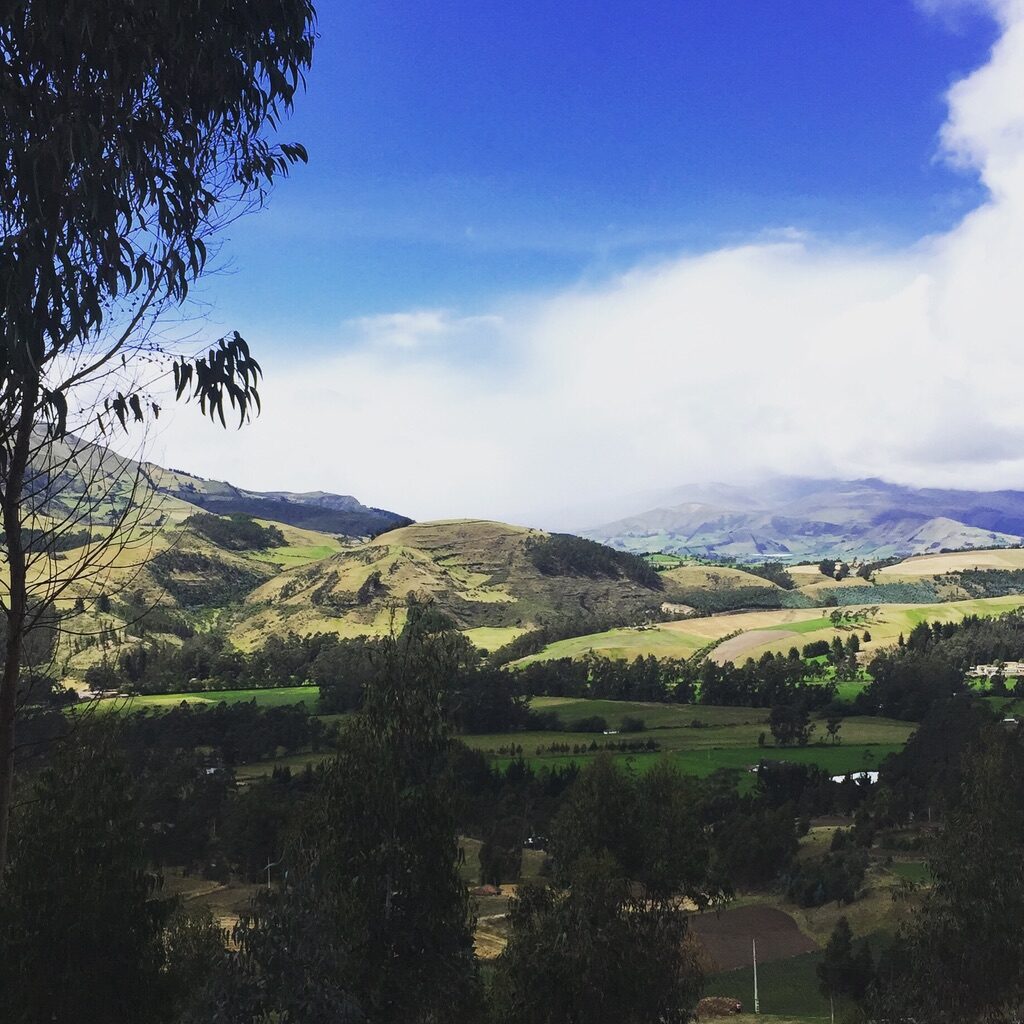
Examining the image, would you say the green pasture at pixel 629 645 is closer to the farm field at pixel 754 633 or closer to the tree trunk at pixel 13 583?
the farm field at pixel 754 633

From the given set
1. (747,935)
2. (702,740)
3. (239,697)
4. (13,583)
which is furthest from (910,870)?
(239,697)

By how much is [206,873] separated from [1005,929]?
56.2m

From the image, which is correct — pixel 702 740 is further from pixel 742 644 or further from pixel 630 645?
pixel 630 645

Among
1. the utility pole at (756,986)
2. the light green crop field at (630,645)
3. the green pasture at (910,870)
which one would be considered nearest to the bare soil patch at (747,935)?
the utility pole at (756,986)

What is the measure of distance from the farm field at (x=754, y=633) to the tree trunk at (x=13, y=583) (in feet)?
515

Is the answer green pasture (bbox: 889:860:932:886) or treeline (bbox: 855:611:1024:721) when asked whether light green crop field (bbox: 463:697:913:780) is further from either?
green pasture (bbox: 889:860:932:886)

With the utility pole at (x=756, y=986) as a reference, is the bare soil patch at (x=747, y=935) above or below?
below

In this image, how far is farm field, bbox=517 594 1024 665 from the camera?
553 ft

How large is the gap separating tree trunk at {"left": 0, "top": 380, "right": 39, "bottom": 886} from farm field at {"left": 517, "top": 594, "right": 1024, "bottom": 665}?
157 m

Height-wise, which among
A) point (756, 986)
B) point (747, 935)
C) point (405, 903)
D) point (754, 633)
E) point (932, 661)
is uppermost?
point (754, 633)

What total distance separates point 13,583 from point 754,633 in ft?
592

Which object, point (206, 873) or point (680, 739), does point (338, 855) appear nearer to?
point (206, 873)

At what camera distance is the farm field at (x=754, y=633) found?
168625mm

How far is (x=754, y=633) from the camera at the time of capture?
178875mm
